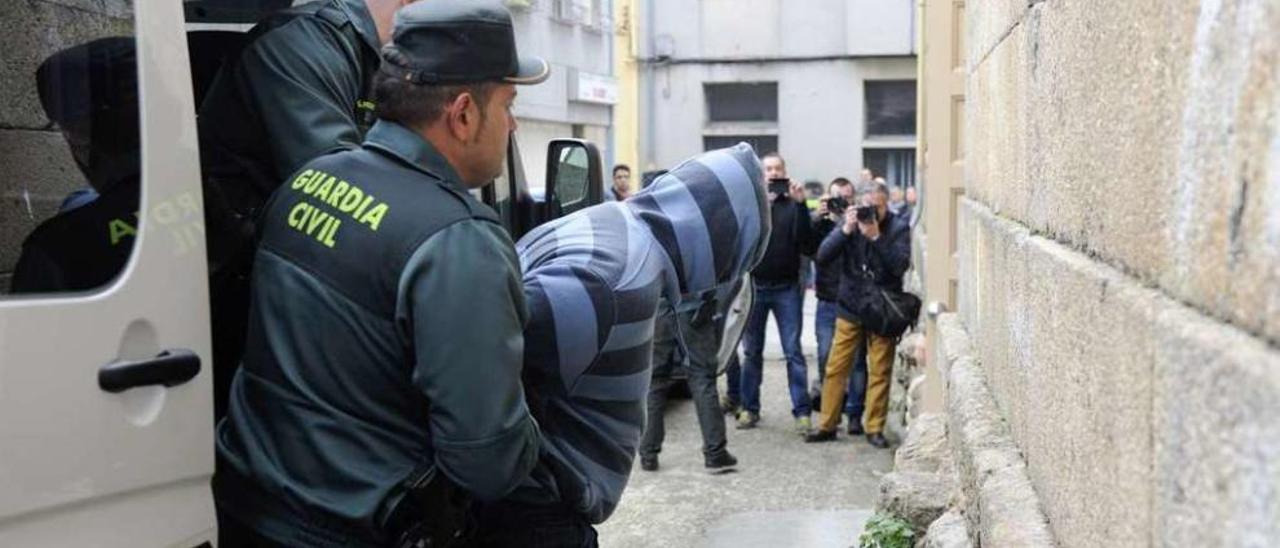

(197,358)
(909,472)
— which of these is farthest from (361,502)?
(909,472)

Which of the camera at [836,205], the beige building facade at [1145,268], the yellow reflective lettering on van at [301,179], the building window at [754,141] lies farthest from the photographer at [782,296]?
the building window at [754,141]

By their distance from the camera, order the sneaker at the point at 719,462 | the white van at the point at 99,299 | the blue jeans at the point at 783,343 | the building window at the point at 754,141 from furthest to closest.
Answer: the building window at the point at 754,141, the blue jeans at the point at 783,343, the sneaker at the point at 719,462, the white van at the point at 99,299

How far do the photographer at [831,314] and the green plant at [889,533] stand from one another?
4.19 meters

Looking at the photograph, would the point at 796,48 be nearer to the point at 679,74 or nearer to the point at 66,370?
the point at 679,74

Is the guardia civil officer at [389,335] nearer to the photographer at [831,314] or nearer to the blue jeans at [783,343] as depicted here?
the photographer at [831,314]

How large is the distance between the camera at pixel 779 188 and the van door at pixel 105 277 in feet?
23.2

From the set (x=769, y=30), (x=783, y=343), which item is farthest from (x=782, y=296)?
(x=769, y=30)

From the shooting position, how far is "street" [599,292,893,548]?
6594 mm

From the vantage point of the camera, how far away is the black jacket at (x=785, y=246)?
9.20m

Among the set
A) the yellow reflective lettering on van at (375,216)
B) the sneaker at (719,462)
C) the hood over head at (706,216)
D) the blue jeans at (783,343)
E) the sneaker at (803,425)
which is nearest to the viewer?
the yellow reflective lettering on van at (375,216)

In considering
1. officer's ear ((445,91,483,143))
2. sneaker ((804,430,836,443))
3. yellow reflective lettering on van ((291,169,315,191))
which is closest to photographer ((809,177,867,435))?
sneaker ((804,430,836,443))

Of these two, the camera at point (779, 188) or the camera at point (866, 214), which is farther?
the camera at point (779, 188)

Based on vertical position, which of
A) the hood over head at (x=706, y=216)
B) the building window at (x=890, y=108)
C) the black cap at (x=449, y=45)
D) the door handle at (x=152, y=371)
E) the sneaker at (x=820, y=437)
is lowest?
the sneaker at (x=820, y=437)

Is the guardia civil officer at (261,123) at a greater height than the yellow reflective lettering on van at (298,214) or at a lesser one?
greater
